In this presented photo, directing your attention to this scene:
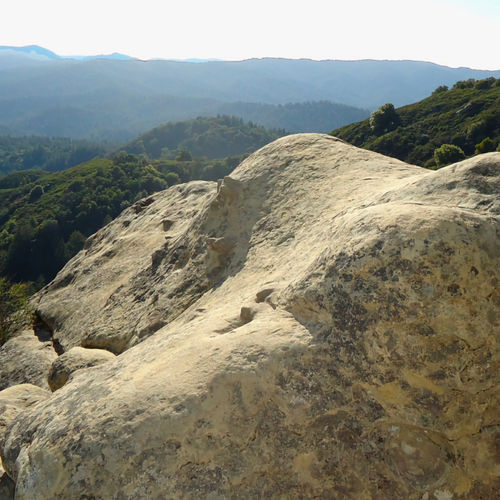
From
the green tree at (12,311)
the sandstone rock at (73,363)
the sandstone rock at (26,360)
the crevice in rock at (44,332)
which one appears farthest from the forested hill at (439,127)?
the sandstone rock at (73,363)

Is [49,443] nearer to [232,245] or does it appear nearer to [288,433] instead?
[288,433]

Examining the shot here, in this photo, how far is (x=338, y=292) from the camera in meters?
5.87

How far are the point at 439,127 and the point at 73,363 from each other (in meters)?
78.0

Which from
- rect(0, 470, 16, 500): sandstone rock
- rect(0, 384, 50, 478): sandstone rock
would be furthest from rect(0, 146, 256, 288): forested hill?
A: rect(0, 470, 16, 500): sandstone rock

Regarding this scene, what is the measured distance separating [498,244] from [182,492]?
462 cm

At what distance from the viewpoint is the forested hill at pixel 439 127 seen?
63.9m

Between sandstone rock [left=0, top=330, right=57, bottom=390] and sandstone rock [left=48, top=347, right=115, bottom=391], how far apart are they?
965 millimetres

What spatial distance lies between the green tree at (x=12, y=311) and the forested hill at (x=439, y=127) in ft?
151

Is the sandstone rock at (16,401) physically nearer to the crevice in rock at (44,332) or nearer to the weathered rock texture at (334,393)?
the weathered rock texture at (334,393)

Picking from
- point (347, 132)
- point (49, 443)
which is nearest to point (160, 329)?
point (49, 443)

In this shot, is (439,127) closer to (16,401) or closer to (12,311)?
(12,311)

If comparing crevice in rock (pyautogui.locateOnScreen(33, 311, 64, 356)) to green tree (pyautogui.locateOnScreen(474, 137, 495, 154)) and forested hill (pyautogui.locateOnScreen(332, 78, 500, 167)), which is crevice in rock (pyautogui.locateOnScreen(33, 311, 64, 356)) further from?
green tree (pyautogui.locateOnScreen(474, 137, 495, 154))

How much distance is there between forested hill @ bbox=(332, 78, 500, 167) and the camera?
210 ft

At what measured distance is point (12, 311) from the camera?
2155cm
